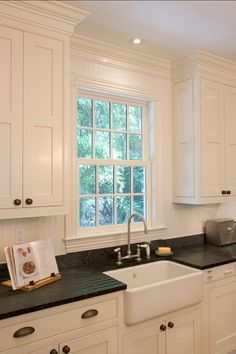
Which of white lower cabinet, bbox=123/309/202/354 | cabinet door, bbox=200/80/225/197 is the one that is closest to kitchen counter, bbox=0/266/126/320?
white lower cabinet, bbox=123/309/202/354

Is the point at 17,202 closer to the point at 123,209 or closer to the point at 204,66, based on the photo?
the point at 123,209

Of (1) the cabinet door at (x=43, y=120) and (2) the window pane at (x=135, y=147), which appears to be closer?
(1) the cabinet door at (x=43, y=120)

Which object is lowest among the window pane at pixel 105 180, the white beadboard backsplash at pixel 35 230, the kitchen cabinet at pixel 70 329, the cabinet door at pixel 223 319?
the cabinet door at pixel 223 319

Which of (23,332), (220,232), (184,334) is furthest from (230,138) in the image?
(23,332)

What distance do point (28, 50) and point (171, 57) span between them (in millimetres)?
1453

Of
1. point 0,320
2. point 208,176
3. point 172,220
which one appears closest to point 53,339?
point 0,320

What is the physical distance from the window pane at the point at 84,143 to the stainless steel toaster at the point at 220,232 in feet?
4.90

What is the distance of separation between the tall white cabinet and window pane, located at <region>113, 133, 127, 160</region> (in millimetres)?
772

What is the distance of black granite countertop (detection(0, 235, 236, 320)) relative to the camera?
1651 millimetres

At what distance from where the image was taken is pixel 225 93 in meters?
3.00

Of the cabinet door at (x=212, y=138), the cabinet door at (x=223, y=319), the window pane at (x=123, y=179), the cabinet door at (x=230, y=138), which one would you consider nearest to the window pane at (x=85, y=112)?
→ the window pane at (x=123, y=179)

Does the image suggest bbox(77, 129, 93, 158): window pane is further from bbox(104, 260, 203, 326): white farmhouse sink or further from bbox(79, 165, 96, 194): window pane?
bbox(104, 260, 203, 326): white farmhouse sink

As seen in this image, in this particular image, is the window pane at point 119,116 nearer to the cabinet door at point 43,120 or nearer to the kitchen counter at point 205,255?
the cabinet door at point 43,120

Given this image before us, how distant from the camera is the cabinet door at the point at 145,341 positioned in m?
1.99
